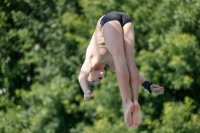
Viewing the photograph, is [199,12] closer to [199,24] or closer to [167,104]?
[199,24]

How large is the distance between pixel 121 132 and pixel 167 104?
31.6 inches

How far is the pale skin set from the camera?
5855 millimetres

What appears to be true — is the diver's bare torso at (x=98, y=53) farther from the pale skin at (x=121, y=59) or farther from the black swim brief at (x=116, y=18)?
the black swim brief at (x=116, y=18)

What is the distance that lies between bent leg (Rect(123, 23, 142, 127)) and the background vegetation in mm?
3178

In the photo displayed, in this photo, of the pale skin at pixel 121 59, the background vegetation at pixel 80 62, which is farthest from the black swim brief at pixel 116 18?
the background vegetation at pixel 80 62

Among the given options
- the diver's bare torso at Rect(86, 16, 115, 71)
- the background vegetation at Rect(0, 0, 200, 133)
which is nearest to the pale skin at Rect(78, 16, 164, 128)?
the diver's bare torso at Rect(86, 16, 115, 71)

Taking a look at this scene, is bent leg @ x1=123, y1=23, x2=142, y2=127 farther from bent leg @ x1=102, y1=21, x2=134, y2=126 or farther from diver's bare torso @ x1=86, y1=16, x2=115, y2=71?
diver's bare torso @ x1=86, y1=16, x2=115, y2=71

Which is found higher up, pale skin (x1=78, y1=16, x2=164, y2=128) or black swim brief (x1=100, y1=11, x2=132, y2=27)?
black swim brief (x1=100, y1=11, x2=132, y2=27)

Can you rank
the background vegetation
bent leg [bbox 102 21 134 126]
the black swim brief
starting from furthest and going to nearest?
the background vegetation
the black swim brief
bent leg [bbox 102 21 134 126]

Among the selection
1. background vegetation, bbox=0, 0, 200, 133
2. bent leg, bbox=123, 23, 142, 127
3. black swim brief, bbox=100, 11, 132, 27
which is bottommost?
background vegetation, bbox=0, 0, 200, 133

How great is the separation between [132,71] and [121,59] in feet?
0.51

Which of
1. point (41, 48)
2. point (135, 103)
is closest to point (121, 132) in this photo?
point (41, 48)

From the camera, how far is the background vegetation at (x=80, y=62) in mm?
9266

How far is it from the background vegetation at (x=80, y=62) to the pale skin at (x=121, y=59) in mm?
3158
